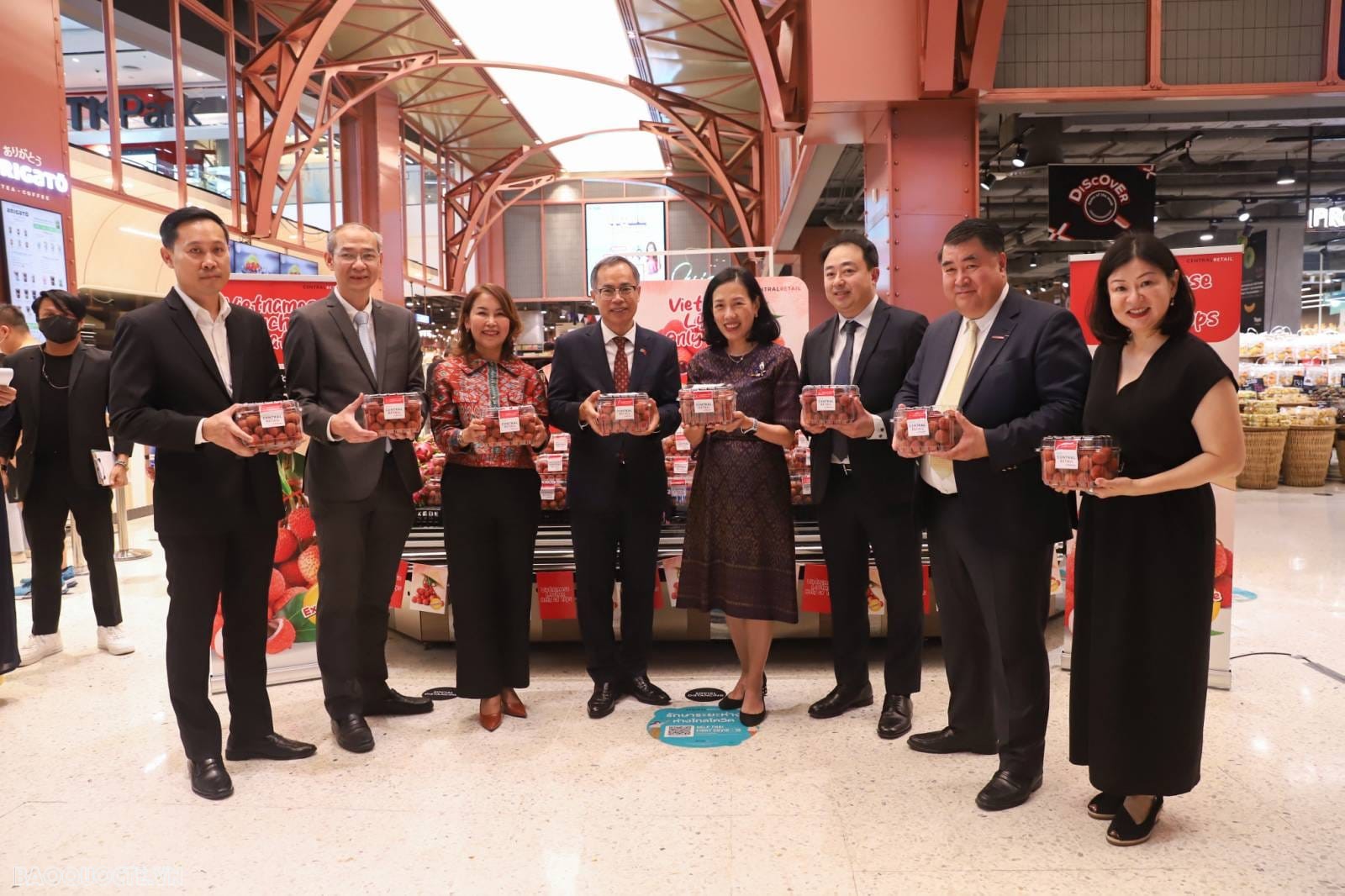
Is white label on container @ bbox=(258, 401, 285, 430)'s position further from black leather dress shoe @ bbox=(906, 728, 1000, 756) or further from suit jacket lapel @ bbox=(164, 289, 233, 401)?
black leather dress shoe @ bbox=(906, 728, 1000, 756)

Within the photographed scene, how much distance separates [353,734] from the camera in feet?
10.4

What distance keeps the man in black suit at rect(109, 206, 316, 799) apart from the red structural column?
3696 mm

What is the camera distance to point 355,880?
2.29 m

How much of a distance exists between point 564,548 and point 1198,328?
9.84ft

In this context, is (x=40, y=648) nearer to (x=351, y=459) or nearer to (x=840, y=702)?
(x=351, y=459)

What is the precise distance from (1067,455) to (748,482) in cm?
127

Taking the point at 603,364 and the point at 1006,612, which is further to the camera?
the point at 603,364

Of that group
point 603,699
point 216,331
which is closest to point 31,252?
point 216,331

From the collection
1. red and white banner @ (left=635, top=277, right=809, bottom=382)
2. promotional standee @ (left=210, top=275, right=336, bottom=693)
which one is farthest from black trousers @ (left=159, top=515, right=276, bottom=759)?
red and white banner @ (left=635, top=277, right=809, bottom=382)

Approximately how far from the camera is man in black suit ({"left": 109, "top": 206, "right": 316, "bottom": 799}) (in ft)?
8.86

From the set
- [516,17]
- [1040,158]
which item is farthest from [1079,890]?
[516,17]

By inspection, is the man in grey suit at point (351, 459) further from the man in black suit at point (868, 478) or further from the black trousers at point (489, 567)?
the man in black suit at point (868, 478)

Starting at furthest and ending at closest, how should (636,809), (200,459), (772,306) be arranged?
(772,306) < (200,459) < (636,809)

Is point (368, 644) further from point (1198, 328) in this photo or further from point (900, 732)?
point (1198, 328)
